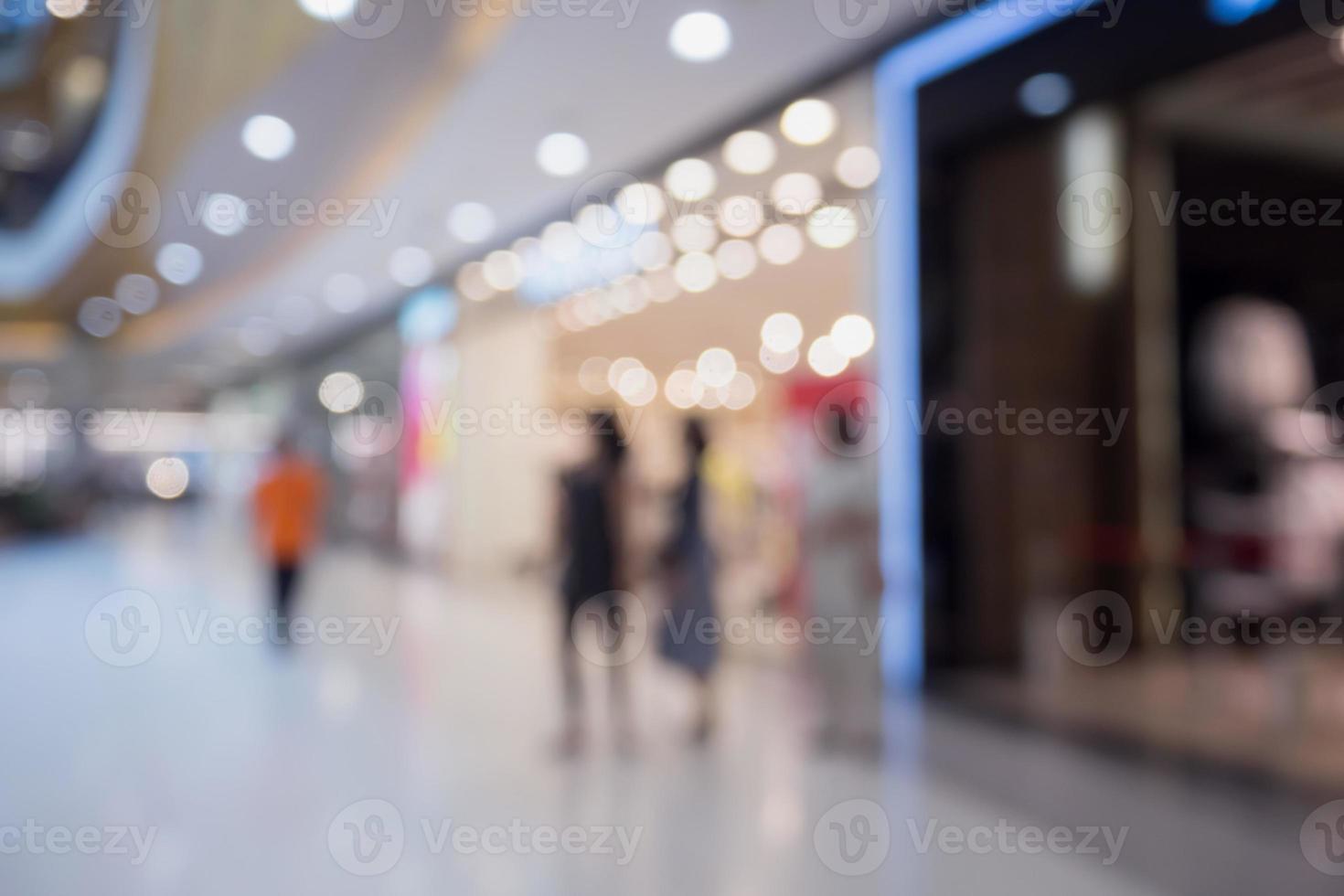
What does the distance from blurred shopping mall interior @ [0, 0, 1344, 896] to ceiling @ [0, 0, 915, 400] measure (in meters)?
0.04

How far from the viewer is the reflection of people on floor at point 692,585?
13.5 ft

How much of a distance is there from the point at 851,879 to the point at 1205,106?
227 inches

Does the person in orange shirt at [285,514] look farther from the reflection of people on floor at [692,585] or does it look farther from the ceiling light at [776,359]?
the ceiling light at [776,359]

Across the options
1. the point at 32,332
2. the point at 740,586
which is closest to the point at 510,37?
the point at 740,586

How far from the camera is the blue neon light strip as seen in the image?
483 centimetres

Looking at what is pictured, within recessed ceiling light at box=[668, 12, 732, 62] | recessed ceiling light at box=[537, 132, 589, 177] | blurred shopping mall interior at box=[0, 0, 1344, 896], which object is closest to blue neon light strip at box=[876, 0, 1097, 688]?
blurred shopping mall interior at box=[0, 0, 1344, 896]

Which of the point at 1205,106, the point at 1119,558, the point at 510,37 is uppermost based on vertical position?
the point at 1205,106

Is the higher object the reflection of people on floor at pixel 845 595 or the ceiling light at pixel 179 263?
the ceiling light at pixel 179 263

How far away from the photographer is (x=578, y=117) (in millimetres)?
5188

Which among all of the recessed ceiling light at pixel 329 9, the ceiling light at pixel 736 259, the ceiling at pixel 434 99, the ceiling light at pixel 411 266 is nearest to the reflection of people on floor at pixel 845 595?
the ceiling at pixel 434 99

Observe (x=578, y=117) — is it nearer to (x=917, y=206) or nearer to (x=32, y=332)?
(x=917, y=206)

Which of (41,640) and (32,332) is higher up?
(32,332)

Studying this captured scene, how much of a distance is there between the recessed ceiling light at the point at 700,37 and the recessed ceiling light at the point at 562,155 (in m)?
1.34

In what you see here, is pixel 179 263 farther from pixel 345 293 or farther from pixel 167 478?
pixel 167 478
